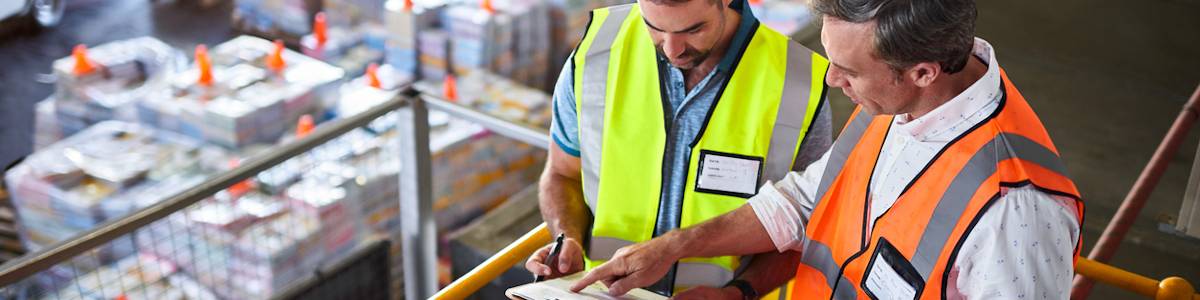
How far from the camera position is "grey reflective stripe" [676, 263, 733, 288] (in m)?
Answer: 2.38

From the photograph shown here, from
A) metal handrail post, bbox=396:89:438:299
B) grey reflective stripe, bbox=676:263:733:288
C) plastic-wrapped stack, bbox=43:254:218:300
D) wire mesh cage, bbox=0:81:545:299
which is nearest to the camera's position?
grey reflective stripe, bbox=676:263:733:288

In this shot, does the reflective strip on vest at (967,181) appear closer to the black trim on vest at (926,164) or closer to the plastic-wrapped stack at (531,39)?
the black trim on vest at (926,164)

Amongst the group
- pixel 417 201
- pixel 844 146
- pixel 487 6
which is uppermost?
pixel 844 146

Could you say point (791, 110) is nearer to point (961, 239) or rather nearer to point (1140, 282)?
point (961, 239)

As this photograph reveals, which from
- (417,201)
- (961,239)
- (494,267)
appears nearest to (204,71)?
(417,201)

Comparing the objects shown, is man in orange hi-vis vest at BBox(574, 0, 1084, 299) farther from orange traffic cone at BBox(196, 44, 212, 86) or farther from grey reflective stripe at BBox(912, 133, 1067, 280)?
orange traffic cone at BBox(196, 44, 212, 86)

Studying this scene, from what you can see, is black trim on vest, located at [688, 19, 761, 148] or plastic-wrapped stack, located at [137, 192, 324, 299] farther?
plastic-wrapped stack, located at [137, 192, 324, 299]

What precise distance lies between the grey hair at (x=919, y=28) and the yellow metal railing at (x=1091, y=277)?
2.62ft

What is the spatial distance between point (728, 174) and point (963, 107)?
685 millimetres

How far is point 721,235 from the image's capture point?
2088 mm

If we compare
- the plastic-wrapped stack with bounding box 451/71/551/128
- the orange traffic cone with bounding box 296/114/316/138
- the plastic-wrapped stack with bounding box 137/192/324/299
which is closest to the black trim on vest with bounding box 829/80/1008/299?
the plastic-wrapped stack with bounding box 137/192/324/299

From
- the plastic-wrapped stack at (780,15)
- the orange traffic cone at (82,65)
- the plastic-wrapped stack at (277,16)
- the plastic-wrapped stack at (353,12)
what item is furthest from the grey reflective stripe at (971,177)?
the plastic-wrapped stack at (277,16)

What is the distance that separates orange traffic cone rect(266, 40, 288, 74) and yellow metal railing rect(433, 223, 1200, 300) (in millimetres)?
3403

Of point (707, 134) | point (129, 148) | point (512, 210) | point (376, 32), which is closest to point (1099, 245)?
point (707, 134)
